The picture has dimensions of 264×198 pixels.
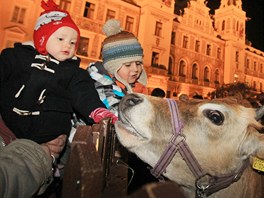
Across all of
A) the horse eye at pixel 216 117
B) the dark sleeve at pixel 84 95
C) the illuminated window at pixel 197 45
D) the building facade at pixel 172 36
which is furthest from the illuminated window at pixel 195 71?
the horse eye at pixel 216 117

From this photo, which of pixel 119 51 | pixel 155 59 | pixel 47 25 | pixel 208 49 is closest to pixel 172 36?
pixel 155 59

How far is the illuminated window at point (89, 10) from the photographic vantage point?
68.4 ft

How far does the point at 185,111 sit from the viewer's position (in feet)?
6.52

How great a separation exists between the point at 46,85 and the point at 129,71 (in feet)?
3.94

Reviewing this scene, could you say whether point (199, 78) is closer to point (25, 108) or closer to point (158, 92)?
point (158, 92)

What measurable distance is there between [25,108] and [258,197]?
6.82ft

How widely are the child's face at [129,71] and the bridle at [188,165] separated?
1287 millimetres

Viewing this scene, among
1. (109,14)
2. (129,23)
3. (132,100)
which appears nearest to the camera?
(132,100)

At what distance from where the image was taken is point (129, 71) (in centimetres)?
311

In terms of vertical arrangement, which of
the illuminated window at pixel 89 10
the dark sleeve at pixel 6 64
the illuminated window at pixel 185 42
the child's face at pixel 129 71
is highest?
the illuminated window at pixel 185 42

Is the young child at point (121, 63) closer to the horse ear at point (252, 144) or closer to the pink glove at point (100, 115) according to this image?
the pink glove at point (100, 115)

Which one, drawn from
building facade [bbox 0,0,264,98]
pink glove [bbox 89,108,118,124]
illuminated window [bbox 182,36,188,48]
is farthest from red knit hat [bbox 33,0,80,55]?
illuminated window [bbox 182,36,188,48]

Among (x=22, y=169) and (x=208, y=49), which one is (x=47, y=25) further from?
(x=208, y=49)

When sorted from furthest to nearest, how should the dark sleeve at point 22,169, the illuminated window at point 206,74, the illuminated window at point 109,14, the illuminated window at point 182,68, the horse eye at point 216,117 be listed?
1. the illuminated window at point 206,74
2. the illuminated window at point 182,68
3. the illuminated window at point 109,14
4. the horse eye at point 216,117
5. the dark sleeve at point 22,169
